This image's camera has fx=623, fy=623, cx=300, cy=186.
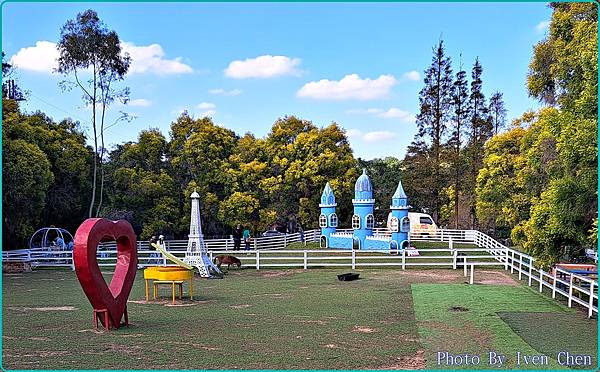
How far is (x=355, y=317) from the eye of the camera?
10.1 metres

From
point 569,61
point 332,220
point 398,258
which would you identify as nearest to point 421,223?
point 332,220

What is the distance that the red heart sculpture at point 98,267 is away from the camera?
28.3 ft

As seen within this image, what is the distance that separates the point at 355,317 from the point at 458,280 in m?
6.14

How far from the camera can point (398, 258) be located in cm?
1864

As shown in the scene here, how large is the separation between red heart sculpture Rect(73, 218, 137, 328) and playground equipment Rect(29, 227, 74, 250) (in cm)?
1124

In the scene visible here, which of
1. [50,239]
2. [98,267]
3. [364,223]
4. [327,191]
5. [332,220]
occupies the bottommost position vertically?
[50,239]

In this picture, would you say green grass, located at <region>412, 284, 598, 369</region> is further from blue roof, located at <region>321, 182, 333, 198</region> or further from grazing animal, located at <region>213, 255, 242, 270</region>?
blue roof, located at <region>321, 182, 333, 198</region>

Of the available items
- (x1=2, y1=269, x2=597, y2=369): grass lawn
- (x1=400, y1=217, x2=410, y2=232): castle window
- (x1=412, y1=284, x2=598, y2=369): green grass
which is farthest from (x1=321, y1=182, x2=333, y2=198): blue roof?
(x1=412, y1=284, x2=598, y2=369): green grass

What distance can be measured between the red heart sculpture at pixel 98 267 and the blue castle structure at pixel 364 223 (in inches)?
617

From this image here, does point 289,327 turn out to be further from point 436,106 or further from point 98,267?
point 436,106

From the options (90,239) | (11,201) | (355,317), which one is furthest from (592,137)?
(11,201)

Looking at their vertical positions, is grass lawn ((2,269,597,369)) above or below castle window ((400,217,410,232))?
below

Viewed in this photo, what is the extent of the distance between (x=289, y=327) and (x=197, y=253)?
7.96 metres

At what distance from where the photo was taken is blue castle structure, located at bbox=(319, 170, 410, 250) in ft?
81.1
